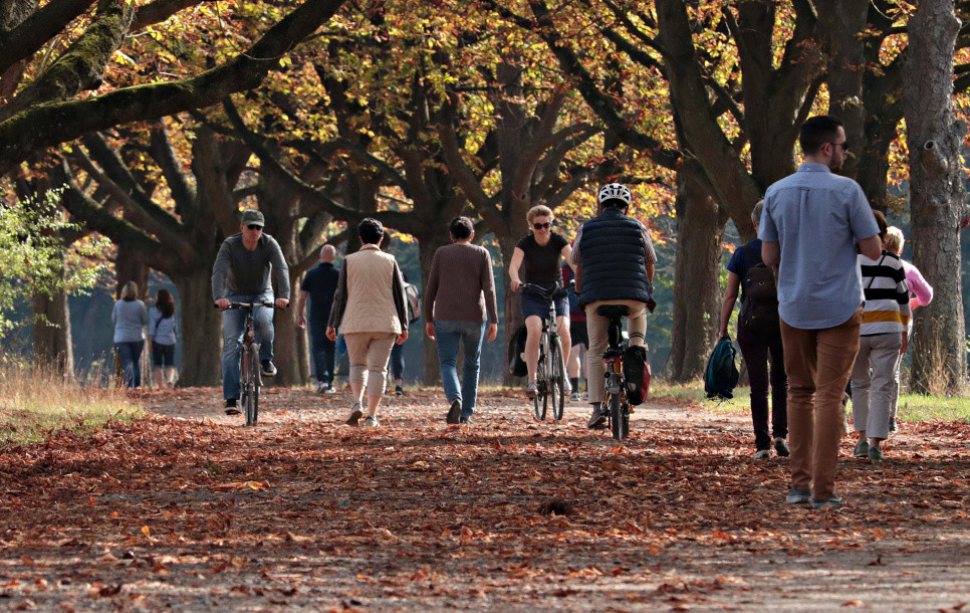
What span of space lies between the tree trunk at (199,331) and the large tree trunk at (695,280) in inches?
376

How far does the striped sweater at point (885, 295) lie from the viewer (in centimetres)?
986

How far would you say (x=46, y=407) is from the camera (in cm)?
1516

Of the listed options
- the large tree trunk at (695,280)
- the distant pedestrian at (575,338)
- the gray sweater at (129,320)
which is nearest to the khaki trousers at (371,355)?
the distant pedestrian at (575,338)

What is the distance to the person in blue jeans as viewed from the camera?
44.0 ft

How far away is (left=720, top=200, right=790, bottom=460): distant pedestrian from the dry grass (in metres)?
5.89

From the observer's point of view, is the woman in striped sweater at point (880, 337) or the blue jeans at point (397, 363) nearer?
the woman in striped sweater at point (880, 337)

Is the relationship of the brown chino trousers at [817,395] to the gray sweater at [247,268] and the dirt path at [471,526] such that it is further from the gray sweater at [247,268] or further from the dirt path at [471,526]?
the gray sweater at [247,268]

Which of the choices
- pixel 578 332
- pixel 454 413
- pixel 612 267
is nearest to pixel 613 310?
pixel 612 267

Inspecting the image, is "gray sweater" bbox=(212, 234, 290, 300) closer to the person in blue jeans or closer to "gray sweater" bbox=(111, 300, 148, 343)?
the person in blue jeans

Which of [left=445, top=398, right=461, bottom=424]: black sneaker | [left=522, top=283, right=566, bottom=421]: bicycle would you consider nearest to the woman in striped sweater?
[left=522, top=283, right=566, bottom=421]: bicycle

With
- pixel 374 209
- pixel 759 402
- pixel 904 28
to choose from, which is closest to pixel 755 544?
pixel 759 402

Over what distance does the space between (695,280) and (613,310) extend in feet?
38.0

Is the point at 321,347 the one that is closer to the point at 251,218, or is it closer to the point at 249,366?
the point at 249,366

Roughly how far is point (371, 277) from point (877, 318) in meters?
4.95
